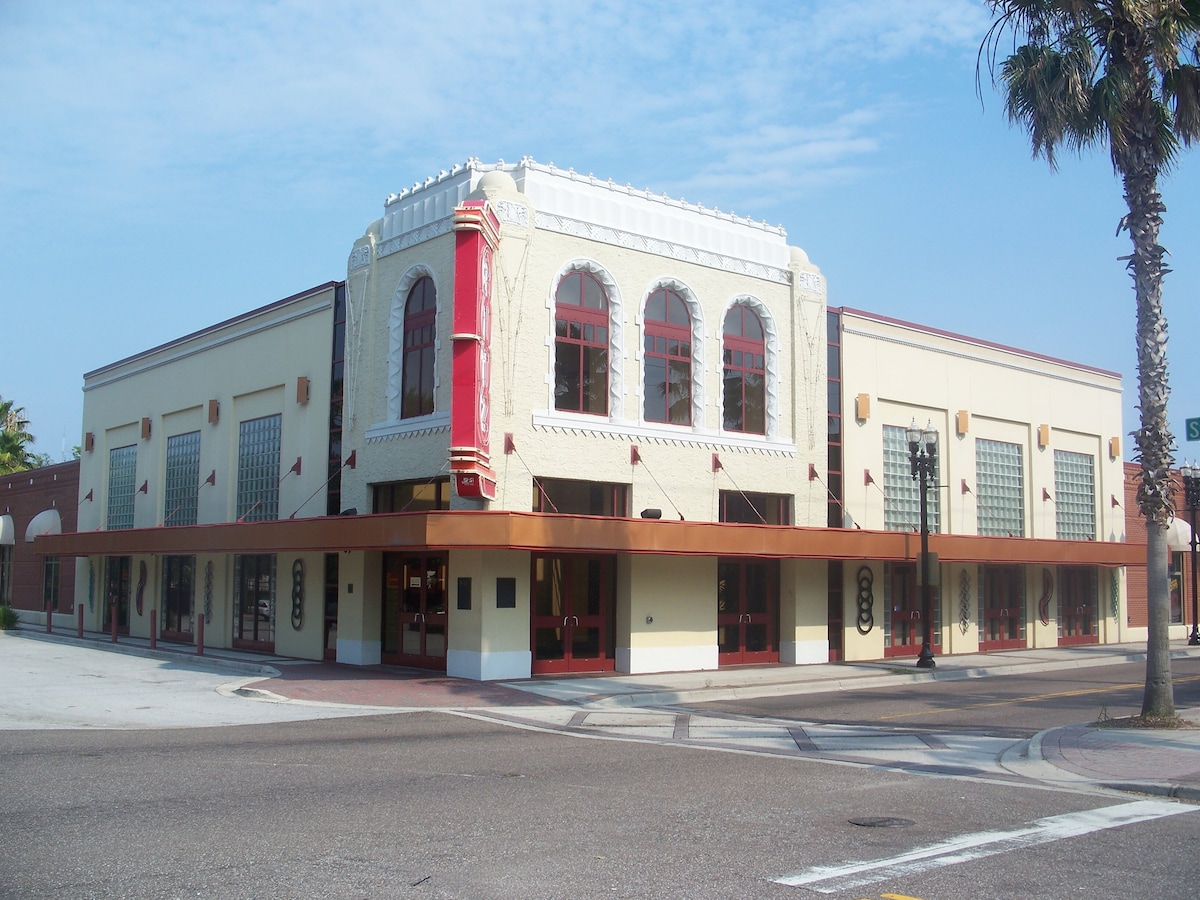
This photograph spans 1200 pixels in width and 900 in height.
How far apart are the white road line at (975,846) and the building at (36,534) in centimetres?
3399

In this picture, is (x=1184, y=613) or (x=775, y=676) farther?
(x=1184, y=613)

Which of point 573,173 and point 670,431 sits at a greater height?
point 573,173

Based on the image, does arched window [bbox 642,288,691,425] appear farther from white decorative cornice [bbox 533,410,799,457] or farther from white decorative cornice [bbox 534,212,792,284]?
white decorative cornice [bbox 534,212,792,284]

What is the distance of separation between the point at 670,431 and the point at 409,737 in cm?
1103

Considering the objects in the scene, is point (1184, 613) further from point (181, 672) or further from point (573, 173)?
point (181, 672)

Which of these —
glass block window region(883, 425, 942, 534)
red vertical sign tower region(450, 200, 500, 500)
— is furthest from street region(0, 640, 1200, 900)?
glass block window region(883, 425, 942, 534)

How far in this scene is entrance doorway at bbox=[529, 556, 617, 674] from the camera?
22.0 m

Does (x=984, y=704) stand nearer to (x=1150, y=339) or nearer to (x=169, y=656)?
(x=1150, y=339)

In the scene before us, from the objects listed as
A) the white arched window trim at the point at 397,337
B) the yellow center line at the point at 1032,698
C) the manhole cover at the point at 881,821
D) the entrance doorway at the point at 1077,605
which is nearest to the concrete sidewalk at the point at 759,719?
the yellow center line at the point at 1032,698

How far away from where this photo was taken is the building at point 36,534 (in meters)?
37.6

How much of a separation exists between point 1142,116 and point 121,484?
30373 millimetres

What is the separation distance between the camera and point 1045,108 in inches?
642

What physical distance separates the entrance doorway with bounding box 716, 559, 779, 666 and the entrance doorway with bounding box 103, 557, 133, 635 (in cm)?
1897

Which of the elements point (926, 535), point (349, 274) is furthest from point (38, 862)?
point (926, 535)
